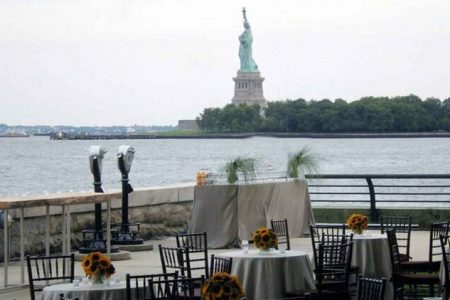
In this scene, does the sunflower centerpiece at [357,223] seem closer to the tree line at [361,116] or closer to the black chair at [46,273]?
the black chair at [46,273]

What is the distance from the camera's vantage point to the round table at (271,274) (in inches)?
575

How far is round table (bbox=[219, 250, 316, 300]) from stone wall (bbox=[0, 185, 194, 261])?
6023 millimetres

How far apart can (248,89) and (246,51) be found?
36.3ft

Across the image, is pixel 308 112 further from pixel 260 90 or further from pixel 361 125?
pixel 260 90

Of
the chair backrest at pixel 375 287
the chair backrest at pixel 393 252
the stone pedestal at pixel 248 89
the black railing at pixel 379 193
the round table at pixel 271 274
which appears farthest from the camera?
the stone pedestal at pixel 248 89

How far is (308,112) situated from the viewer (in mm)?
133875

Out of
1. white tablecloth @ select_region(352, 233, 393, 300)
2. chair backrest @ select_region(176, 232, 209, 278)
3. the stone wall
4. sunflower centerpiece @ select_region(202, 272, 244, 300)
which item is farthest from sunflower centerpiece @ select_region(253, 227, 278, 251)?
the stone wall

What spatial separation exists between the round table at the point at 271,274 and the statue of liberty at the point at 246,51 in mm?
132719

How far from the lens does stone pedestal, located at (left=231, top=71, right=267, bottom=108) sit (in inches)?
6521

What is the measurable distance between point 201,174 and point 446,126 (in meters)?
110

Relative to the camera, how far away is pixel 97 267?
12422 millimetres

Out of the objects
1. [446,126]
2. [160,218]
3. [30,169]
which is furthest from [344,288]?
[446,126]

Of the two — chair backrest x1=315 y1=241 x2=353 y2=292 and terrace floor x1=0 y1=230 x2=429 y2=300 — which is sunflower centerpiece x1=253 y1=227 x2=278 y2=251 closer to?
chair backrest x1=315 y1=241 x2=353 y2=292

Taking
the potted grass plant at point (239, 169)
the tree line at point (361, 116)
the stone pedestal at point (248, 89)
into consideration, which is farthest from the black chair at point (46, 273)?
the stone pedestal at point (248, 89)
